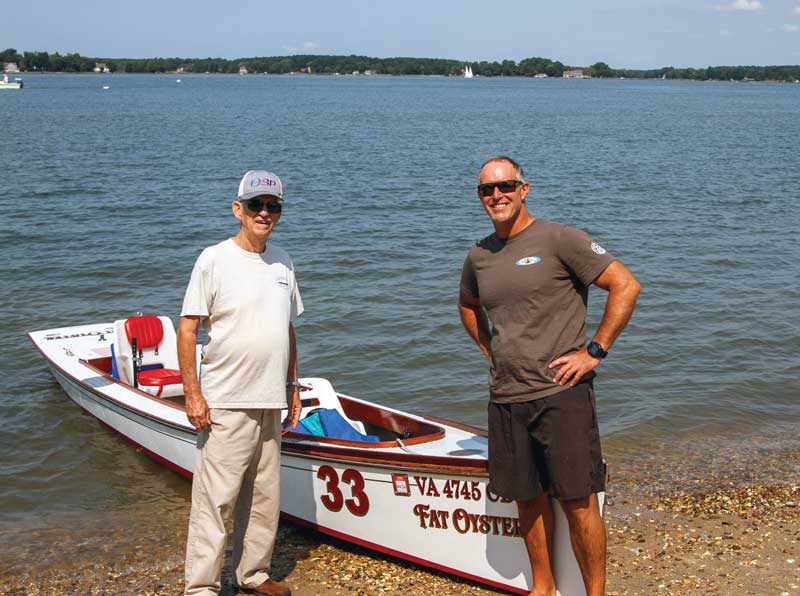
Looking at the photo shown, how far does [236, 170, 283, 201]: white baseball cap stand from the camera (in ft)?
16.9

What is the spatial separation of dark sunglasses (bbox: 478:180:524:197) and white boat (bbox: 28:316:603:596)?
1680 mm

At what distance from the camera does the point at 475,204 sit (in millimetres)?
25297

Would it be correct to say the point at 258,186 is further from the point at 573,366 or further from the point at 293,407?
the point at 573,366

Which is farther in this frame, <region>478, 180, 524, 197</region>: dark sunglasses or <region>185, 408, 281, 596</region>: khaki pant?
<region>185, 408, 281, 596</region>: khaki pant

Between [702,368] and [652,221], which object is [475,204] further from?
[702,368]

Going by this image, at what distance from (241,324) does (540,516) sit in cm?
204

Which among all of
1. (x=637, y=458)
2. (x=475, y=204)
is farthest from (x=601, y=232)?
(x=637, y=458)

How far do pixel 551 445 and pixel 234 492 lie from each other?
1882mm

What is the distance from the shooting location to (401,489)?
600cm

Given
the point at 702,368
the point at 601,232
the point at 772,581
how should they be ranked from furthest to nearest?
the point at 601,232
the point at 702,368
the point at 772,581

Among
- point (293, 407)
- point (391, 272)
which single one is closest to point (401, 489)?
point (293, 407)

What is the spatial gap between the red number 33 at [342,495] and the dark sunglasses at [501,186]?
2332 mm

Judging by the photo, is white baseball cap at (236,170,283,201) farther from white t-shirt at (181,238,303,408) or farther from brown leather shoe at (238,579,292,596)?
brown leather shoe at (238,579,292,596)

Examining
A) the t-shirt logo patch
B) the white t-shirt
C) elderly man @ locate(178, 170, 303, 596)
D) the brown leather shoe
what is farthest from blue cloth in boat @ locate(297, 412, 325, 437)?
the t-shirt logo patch
